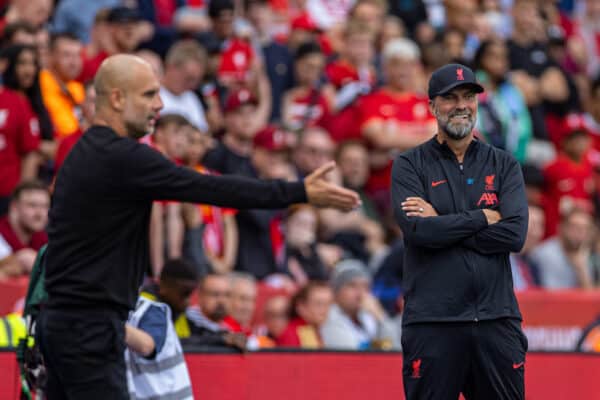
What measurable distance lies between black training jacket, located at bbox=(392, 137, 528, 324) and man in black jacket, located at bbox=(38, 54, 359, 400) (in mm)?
A: 950

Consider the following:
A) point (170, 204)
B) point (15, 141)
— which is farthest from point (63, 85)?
point (170, 204)

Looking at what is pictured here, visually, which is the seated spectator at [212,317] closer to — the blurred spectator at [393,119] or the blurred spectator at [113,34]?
the blurred spectator at [113,34]

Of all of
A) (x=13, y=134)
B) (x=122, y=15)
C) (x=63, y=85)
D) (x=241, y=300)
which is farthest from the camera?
(x=122, y=15)

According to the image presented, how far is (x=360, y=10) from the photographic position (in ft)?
50.1

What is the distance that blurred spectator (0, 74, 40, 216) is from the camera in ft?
35.2

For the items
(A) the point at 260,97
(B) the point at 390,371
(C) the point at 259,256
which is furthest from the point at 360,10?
(B) the point at 390,371

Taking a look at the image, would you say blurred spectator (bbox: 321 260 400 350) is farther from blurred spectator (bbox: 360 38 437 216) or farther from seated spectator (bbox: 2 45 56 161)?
seated spectator (bbox: 2 45 56 161)

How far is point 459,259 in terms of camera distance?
6.27 metres

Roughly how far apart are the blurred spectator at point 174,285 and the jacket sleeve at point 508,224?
225 cm

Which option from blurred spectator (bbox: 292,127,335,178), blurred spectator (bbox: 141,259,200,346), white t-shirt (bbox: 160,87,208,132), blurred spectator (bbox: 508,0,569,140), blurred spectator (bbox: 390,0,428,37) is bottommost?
blurred spectator (bbox: 141,259,200,346)

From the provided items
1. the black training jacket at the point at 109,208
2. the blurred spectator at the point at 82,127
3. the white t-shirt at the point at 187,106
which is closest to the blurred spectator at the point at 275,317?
the blurred spectator at the point at 82,127

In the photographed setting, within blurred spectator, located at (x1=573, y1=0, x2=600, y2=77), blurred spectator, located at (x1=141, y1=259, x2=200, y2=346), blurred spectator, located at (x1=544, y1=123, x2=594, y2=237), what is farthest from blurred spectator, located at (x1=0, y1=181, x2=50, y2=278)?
blurred spectator, located at (x1=573, y1=0, x2=600, y2=77)

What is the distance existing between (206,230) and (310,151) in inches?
80.9

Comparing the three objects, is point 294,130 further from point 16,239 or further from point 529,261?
point 16,239
